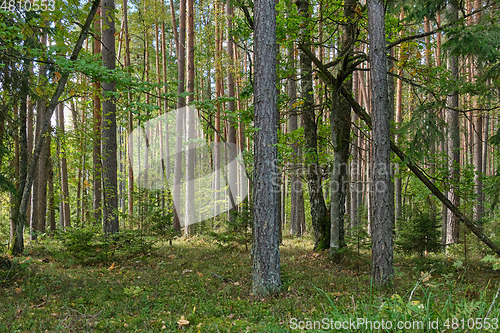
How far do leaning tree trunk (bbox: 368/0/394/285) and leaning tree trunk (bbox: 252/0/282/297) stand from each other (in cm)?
183

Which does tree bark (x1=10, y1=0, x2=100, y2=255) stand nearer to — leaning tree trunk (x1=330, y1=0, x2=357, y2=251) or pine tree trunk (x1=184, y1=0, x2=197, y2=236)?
leaning tree trunk (x1=330, y1=0, x2=357, y2=251)

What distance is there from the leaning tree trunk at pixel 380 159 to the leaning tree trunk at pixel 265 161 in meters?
1.83

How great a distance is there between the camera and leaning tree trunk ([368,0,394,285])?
5820mm

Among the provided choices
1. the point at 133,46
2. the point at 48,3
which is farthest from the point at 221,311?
the point at 133,46

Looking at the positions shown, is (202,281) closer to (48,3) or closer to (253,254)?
(253,254)

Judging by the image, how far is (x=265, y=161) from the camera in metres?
5.89

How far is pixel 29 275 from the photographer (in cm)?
657

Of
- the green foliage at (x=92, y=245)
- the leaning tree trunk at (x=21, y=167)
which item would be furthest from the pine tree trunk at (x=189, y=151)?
the leaning tree trunk at (x=21, y=167)

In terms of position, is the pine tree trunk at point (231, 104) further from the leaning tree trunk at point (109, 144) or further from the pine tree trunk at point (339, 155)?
the pine tree trunk at point (339, 155)

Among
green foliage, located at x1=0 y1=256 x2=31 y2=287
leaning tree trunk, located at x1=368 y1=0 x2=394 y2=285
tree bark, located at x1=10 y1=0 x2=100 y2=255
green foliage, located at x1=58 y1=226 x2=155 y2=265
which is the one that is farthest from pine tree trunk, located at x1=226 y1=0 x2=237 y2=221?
green foliage, located at x1=0 y1=256 x2=31 y2=287

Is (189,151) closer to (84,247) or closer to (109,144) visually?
(109,144)

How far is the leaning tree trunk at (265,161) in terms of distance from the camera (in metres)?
5.84

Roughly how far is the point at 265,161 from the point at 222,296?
102 inches

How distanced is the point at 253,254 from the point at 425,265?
4.29 meters
